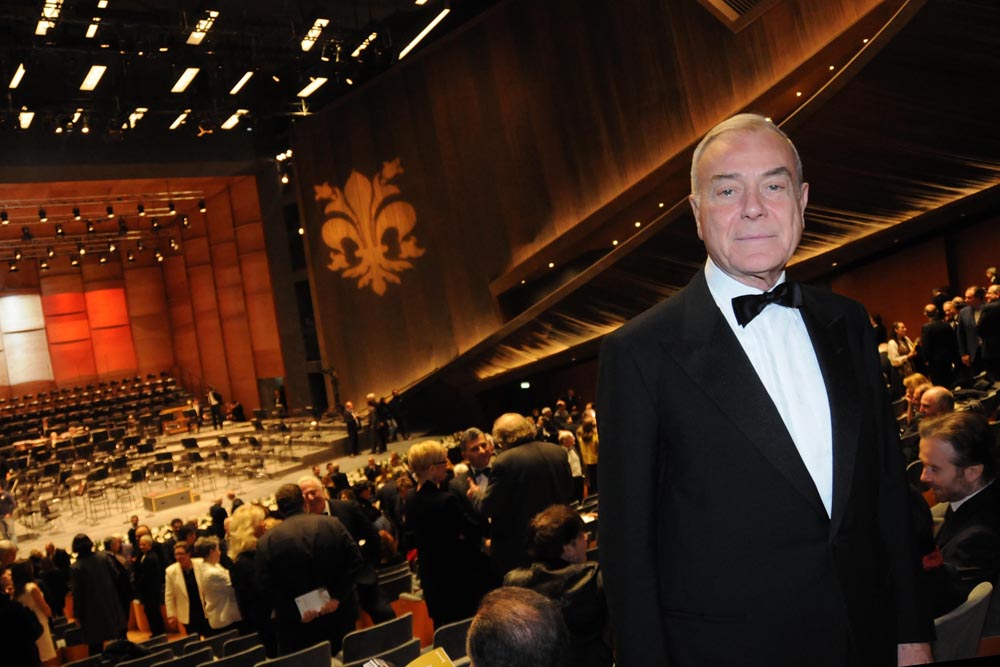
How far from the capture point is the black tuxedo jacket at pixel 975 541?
2871mm

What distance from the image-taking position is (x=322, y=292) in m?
23.0

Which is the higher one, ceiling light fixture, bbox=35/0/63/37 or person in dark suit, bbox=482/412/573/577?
ceiling light fixture, bbox=35/0/63/37

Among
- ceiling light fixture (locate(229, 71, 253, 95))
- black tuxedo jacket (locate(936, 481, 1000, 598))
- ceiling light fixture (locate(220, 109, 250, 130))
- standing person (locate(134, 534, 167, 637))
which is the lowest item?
standing person (locate(134, 534, 167, 637))

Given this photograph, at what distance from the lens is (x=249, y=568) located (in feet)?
16.6

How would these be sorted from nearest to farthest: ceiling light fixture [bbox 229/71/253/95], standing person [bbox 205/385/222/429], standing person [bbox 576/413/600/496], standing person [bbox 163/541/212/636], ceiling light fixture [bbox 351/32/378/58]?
standing person [bbox 163/541/212/636] < standing person [bbox 576/413/600/496] < ceiling light fixture [bbox 351/32/378/58] < ceiling light fixture [bbox 229/71/253/95] < standing person [bbox 205/385/222/429]

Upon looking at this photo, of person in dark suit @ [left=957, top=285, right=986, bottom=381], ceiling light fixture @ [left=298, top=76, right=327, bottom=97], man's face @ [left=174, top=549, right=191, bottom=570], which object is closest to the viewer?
man's face @ [left=174, top=549, right=191, bottom=570]

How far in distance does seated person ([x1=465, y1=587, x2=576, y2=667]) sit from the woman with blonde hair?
11.0 ft

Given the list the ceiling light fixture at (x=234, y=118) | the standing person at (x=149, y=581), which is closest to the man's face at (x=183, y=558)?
the standing person at (x=149, y=581)

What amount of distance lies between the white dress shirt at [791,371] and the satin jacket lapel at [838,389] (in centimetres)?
2

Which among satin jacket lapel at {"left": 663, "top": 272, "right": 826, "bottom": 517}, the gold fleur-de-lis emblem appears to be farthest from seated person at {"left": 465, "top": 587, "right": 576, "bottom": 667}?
the gold fleur-de-lis emblem

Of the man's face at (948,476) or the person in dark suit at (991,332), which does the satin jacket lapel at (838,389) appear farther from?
the person in dark suit at (991,332)

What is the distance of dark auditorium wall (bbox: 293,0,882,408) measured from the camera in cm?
1577

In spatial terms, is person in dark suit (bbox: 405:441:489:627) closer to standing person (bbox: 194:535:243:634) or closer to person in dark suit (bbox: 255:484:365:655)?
person in dark suit (bbox: 255:484:365:655)

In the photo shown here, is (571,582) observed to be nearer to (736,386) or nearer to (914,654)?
(914,654)
